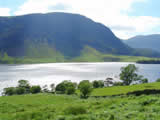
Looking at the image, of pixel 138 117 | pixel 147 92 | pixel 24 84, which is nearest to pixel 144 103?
pixel 138 117

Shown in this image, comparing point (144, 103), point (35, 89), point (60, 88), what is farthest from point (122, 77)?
point (144, 103)

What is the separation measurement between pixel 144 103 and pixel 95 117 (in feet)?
22.2

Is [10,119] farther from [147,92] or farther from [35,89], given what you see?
[35,89]

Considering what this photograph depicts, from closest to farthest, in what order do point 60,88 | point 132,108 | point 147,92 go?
point 132,108, point 147,92, point 60,88

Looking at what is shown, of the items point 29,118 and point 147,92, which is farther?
point 147,92

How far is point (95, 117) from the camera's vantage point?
13.1 meters

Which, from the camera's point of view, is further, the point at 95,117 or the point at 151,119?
the point at 95,117

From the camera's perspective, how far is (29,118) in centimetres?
1535

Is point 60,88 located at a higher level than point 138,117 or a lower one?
lower

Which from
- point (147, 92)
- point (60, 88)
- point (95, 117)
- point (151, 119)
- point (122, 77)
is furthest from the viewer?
point (122, 77)

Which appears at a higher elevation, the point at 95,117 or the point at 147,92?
the point at 95,117

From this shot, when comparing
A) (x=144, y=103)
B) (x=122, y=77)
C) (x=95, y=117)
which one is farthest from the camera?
(x=122, y=77)

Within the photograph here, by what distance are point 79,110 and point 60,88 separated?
3223 inches

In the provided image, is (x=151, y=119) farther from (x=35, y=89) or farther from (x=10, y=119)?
(x=35, y=89)
